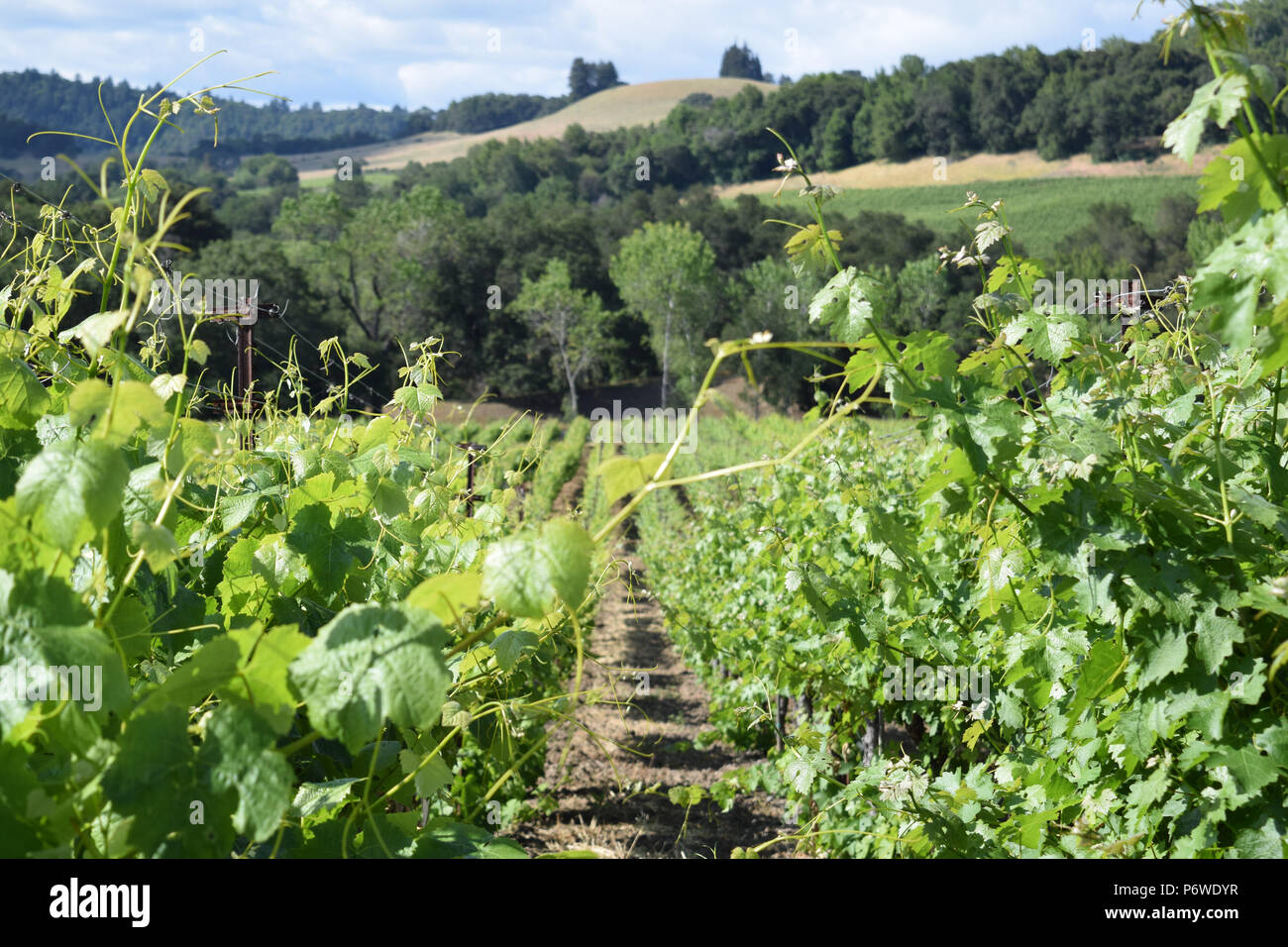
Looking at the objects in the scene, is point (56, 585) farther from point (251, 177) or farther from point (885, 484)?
point (251, 177)

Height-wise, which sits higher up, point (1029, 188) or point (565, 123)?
point (565, 123)

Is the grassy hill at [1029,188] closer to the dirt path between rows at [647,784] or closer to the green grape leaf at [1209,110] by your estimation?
the dirt path between rows at [647,784]

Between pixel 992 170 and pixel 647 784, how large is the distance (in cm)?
6654

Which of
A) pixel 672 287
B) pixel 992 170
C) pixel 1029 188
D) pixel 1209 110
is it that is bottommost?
pixel 1209 110

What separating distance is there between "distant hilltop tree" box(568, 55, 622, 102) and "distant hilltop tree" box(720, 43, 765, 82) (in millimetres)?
14879

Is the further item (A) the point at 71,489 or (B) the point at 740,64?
(B) the point at 740,64

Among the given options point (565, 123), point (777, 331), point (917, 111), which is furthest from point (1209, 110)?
point (565, 123)

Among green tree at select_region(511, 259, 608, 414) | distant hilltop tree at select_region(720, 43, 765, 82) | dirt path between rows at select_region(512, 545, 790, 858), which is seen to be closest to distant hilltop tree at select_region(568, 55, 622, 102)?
distant hilltop tree at select_region(720, 43, 765, 82)

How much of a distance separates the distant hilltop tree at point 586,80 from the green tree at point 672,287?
3142 inches

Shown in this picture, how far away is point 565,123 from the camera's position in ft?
330

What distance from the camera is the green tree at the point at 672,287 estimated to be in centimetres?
5209

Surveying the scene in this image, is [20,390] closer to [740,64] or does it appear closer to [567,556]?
[567,556]

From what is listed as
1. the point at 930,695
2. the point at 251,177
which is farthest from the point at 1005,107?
the point at 930,695

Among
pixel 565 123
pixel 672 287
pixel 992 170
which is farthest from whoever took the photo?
pixel 565 123
